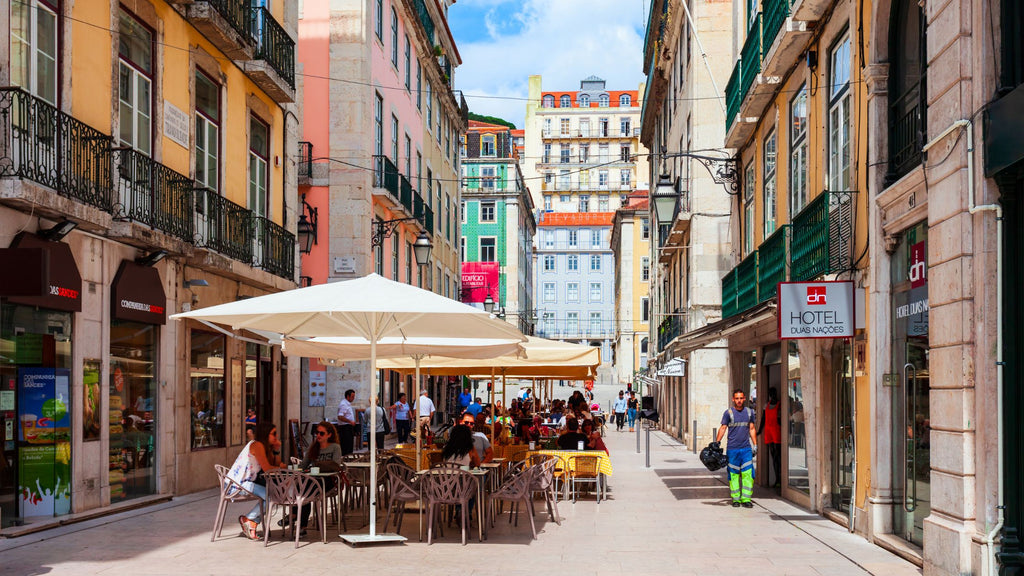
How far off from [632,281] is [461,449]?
71165 mm

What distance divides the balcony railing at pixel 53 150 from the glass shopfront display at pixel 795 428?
31.2ft

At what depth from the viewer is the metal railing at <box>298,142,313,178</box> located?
27875mm

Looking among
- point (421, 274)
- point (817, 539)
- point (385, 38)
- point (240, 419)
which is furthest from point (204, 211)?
point (421, 274)

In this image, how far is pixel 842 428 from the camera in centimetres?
1342

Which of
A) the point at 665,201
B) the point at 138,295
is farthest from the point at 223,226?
the point at 665,201

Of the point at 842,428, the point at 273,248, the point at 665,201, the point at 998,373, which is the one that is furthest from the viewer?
the point at 273,248

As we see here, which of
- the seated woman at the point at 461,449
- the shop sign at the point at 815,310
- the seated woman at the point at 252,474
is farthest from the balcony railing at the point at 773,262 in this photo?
the seated woman at the point at 252,474

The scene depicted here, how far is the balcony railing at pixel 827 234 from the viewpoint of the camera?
1265 cm

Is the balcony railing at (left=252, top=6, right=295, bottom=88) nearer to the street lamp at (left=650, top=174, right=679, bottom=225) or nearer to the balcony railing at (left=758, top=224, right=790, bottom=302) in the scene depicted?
the street lamp at (left=650, top=174, right=679, bottom=225)

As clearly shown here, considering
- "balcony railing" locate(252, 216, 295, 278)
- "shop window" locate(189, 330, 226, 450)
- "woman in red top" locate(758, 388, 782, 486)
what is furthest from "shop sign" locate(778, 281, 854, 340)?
"balcony railing" locate(252, 216, 295, 278)

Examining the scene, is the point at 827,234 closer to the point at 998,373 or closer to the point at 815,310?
the point at 815,310

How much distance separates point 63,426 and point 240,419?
6758 millimetres

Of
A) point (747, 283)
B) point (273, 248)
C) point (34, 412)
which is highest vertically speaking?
point (273, 248)

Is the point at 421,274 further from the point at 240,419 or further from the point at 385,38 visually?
the point at 240,419
